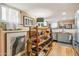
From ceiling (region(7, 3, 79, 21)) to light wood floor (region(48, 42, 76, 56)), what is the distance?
39cm

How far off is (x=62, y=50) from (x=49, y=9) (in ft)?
2.06

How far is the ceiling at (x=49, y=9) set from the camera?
1822mm

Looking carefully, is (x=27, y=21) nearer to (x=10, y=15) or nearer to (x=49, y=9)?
(x=10, y=15)

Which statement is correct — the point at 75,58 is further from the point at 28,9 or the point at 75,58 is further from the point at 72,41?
the point at 28,9

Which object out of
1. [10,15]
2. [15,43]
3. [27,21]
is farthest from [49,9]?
[15,43]

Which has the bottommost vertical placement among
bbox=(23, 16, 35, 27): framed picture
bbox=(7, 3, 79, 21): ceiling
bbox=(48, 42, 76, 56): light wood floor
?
bbox=(48, 42, 76, 56): light wood floor

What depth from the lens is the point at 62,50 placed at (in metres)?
1.84

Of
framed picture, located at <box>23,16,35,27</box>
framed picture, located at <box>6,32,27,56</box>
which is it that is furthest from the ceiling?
framed picture, located at <box>6,32,27,56</box>

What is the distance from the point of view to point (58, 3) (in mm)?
1847

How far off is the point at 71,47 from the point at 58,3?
0.67 metres

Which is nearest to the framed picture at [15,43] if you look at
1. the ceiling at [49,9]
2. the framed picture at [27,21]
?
the framed picture at [27,21]

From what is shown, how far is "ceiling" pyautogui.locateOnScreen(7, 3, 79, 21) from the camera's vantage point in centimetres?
182

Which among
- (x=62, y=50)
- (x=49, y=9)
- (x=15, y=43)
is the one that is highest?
(x=49, y=9)

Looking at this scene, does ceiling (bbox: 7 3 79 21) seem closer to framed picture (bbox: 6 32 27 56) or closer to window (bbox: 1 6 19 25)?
window (bbox: 1 6 19 25)
